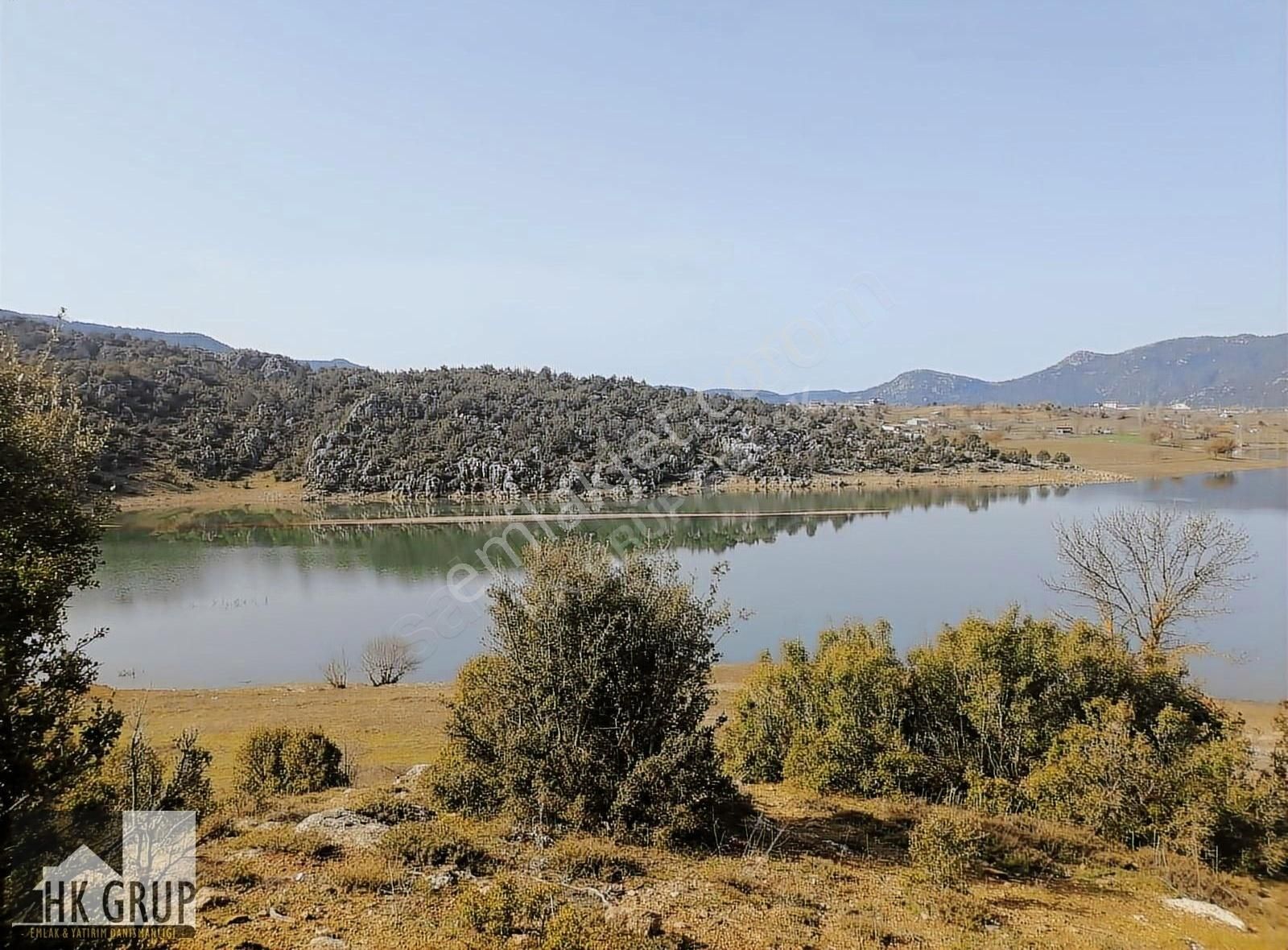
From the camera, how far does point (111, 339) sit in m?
158

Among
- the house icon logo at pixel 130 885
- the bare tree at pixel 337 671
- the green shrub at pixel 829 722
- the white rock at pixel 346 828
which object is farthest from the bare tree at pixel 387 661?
the house icon logo at pixel 130 885

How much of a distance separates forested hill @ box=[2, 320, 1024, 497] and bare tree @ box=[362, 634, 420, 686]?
2661 inches

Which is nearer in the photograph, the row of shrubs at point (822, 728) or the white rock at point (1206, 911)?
the white rock at point (1206, 911)

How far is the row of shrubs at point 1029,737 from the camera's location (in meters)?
9.86

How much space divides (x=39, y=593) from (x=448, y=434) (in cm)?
11255

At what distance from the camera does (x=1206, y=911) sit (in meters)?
8.06

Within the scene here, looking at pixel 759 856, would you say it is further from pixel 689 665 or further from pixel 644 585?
pixel 644 585

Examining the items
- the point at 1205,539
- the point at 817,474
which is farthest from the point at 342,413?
the point at 1205,539

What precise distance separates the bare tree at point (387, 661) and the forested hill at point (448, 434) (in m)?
67.6

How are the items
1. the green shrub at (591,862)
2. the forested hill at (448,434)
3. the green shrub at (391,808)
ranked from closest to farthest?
the green shrub at (591,862), the green shrub at (391,808), the forested hill at (448,434)

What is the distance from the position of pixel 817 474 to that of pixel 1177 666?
97485mm

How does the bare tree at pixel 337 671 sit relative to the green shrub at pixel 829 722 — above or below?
below

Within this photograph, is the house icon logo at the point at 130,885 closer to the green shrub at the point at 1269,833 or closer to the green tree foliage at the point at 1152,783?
the green tree foliage at the point at 1152,783

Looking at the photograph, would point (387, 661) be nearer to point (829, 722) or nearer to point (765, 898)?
point (829, 722)
